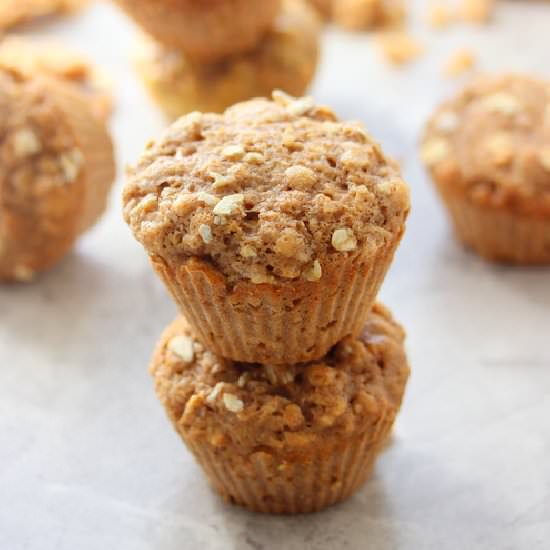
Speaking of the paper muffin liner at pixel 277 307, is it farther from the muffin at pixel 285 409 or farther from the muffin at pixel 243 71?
the muffin at pixel 243 71

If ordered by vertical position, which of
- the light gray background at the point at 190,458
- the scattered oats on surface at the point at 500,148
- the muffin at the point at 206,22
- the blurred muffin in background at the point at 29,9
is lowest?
the light gray background at the point at 190,458

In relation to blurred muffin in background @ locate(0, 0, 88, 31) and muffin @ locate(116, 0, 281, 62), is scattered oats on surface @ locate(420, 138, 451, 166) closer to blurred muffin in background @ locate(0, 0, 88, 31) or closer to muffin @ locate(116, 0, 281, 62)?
muffin @ locate(116, 0, 281, 62)

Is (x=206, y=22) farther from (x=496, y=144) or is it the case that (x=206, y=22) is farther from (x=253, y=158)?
(x=253, y=158)

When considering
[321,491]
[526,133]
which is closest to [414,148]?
[526,133]

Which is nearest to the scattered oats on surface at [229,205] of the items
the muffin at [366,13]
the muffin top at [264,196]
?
the muffin top at [264,196]

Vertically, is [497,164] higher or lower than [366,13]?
higher

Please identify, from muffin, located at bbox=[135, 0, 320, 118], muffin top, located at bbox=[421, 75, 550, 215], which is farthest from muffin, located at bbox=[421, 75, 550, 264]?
muffin, located at bbox=[135, 0, 320, 118]

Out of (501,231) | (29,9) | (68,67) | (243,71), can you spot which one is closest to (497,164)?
(501,231)
